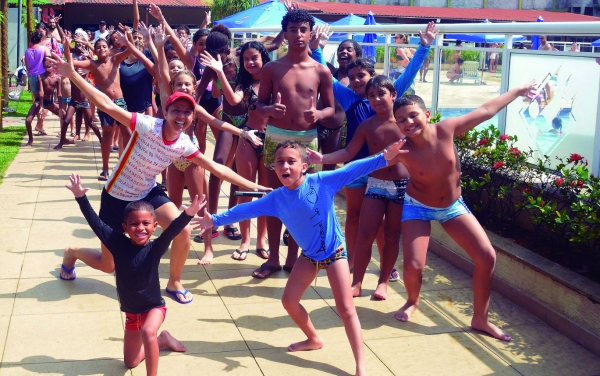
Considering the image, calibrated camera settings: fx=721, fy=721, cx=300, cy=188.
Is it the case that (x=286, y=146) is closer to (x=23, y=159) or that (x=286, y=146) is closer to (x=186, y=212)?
(x=186, y=212)

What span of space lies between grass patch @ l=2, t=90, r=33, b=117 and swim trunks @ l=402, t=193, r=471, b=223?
14.2 meters

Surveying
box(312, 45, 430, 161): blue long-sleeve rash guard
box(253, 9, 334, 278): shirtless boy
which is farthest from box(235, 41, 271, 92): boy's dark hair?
box(312, 45, 430, 161): blue long-sleeve rash guard

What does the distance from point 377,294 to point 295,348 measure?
1269 millimetres

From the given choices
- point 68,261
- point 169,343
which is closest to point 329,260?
point 169,343

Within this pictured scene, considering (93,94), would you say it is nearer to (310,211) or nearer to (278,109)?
(278,109)

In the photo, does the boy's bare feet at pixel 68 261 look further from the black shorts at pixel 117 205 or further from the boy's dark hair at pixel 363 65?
the boy's dark hair at pixel 363 65

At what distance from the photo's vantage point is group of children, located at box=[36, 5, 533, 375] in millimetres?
4496

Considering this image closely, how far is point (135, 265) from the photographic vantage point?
14.5 ft

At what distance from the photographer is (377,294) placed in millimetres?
5930

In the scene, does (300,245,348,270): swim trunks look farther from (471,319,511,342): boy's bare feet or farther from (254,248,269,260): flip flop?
(254,248,269,260): flip flop

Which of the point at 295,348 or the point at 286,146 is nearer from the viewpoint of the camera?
the point at 286,146

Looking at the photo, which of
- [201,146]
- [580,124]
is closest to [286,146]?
[580,124]

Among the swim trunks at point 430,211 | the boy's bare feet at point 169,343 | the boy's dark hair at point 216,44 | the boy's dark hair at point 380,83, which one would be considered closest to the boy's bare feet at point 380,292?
the swim trunks at point 430,211

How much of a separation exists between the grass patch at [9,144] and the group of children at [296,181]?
5.04 meters
